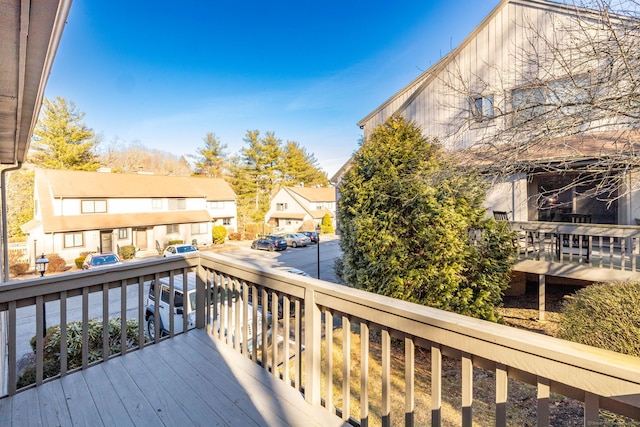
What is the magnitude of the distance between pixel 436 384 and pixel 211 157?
1320 inches

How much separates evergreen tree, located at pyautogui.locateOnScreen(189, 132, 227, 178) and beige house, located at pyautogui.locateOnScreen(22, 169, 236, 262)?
310 inches

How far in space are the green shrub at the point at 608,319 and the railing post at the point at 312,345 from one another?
11.6ft

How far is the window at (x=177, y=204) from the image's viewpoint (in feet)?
71.7

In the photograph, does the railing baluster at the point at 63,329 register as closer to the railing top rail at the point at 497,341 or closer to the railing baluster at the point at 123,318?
the railing baluster at the point at 123,318

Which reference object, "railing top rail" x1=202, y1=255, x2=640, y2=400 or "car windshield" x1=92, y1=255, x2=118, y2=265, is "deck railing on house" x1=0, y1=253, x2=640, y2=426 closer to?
"railing top rail" x1=202, y1=255, x2=640, y2=400

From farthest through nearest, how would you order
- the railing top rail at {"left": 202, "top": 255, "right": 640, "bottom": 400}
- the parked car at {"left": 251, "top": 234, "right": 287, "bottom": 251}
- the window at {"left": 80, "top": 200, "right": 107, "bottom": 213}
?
1. the parked car at {"left": 251, "top": 234, "right": 287, "bottom": 251}
2. the window at {"left": 80, "top": 200, "right": 107, "bottom": 213}
3. the railing top rail at {"left": 202, "top": 255, "right": 640, "bottom": 400}

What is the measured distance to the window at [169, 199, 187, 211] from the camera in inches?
861

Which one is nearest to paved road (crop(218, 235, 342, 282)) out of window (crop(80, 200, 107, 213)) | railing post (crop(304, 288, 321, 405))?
window (crop(80, 200, 107, 213))

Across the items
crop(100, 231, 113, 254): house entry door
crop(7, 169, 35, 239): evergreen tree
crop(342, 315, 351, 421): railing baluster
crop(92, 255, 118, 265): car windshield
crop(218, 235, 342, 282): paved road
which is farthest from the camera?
crop(7, 169, 35, 239): evergreen tree

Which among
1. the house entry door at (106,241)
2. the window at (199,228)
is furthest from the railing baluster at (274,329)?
the window at (199,228)

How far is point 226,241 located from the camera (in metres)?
25.0

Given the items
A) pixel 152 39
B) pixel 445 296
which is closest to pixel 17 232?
pixel 152 39

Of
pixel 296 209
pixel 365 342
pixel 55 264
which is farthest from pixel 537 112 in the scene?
pixel 296 209

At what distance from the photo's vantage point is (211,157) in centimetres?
3200
